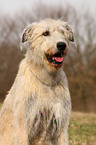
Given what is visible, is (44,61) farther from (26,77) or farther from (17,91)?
(17,91)

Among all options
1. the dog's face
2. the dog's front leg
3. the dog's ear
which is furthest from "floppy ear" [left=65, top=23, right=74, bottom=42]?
the dog's front leg

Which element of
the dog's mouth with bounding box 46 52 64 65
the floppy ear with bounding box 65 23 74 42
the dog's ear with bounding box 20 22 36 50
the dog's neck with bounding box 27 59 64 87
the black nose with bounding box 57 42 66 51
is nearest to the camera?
the black nose with bounding box 57 42 66 51

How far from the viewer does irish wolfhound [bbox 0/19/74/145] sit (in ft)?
13.4

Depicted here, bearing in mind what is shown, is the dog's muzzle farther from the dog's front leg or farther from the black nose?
the dog's front leg

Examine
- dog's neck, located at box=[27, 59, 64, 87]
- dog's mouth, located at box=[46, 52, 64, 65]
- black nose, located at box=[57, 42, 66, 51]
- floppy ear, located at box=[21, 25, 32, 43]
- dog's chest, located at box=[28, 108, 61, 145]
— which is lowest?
dog's chest, located at box=[28, 108, 61, 145]

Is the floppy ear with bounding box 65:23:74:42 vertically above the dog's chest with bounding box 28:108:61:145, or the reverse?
the floppy ear with bounding box 65:23:74:42

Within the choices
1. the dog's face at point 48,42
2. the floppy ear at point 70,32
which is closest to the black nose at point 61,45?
the dog's face at point 48,42

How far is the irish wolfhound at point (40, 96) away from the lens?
13.4 ft

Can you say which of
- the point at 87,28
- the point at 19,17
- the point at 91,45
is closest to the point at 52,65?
the point at 91,45

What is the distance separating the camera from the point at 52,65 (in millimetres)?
4129

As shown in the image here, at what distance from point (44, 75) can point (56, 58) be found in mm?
381

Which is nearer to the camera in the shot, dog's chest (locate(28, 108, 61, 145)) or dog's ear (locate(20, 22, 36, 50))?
dog's chest (locate(28, 108, 61, 145))

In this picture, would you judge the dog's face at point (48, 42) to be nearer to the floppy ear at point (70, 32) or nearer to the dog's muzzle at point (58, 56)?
the dog's muzzle at point (58, 56)

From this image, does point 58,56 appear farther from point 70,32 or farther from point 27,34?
point 70,32
